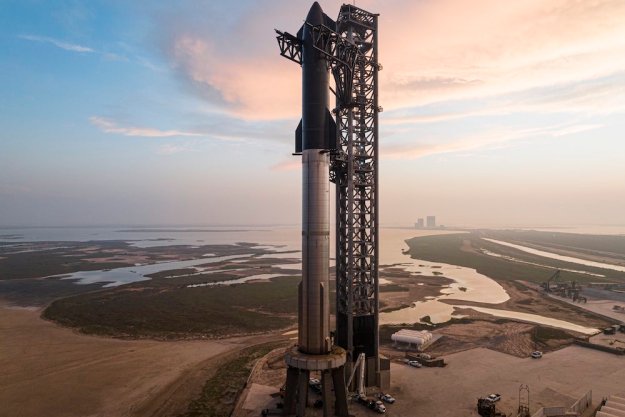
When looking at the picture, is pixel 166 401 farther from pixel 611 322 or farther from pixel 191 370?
pixel 611 322

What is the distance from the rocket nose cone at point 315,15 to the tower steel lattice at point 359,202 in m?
6.20

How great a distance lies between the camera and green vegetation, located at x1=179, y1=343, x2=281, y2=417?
138 feet

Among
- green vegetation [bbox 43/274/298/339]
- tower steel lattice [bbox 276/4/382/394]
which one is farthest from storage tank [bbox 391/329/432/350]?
green vegetation [bbox 43/274/298/339]

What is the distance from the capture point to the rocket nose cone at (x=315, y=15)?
128 ft

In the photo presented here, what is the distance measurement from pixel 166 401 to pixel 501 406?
35116mm

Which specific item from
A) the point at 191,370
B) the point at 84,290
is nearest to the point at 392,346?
the point at 191,370

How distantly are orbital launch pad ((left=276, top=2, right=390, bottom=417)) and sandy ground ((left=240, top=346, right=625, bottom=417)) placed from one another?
15.4 feet

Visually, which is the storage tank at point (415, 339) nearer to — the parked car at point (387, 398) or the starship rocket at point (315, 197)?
the parked car at point (387, 398)

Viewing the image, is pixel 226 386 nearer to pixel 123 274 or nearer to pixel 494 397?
pixel 494 397

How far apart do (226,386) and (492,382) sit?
31103mm

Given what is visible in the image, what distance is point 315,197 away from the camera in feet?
125

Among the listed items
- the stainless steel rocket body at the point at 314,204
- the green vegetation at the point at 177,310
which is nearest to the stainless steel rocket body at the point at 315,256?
the stainless steel rocket body at the point at 314,204

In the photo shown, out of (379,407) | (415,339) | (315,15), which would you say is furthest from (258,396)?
(315,15)

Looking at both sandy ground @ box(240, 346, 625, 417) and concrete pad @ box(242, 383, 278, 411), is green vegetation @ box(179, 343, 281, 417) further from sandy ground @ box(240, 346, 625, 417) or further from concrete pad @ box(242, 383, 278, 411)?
sandy ground @ box(240, 346, 625, 417)
